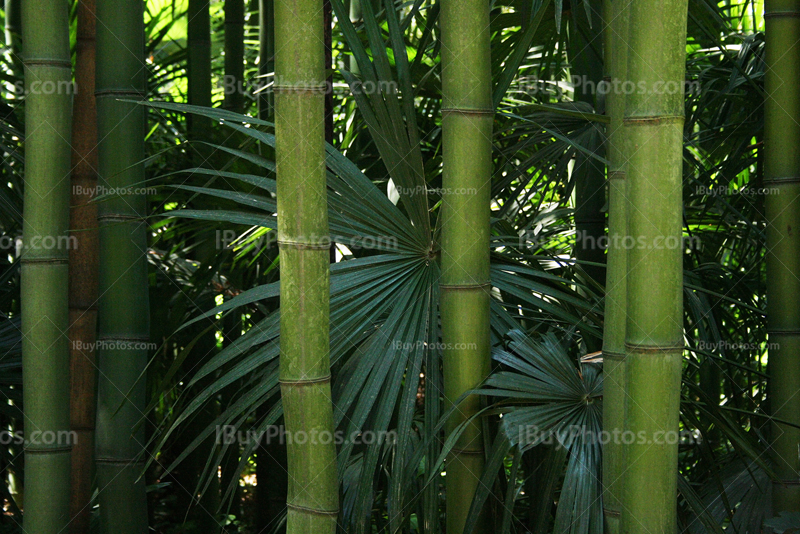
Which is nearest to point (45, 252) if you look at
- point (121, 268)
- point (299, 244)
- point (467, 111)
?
point (121, 268)

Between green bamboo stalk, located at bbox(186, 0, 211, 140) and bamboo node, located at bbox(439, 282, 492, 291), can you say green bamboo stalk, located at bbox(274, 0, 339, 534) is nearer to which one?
bamboo node, located at bbox(439, 282, 492, 291)

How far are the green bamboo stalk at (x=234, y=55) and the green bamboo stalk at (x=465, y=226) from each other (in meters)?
1.07

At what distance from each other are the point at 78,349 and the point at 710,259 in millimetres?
1733

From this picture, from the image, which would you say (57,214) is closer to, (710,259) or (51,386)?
(51,386)

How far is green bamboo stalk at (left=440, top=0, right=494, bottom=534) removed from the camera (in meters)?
1.15

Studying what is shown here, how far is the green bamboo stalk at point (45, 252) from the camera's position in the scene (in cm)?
122

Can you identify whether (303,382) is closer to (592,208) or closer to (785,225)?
(785,225)

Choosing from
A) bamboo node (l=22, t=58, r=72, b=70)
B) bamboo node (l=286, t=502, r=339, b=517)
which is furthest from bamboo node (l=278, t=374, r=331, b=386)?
bamboo node (l=22, t=58, r=72, b=70)

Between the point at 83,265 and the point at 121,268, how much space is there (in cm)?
22

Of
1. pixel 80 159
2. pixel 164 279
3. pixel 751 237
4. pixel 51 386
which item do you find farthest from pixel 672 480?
pixel 164 279

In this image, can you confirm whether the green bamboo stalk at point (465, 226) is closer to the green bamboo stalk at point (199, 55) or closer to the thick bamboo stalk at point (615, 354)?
the thick bamboo stalk at point (615, 354)

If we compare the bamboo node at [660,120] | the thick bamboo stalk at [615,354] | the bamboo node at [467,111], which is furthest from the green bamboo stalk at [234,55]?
the bamboo node at [660,120]

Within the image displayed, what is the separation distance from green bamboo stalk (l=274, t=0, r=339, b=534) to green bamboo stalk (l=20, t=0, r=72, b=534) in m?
0.57

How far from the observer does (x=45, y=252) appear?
1229 mm
